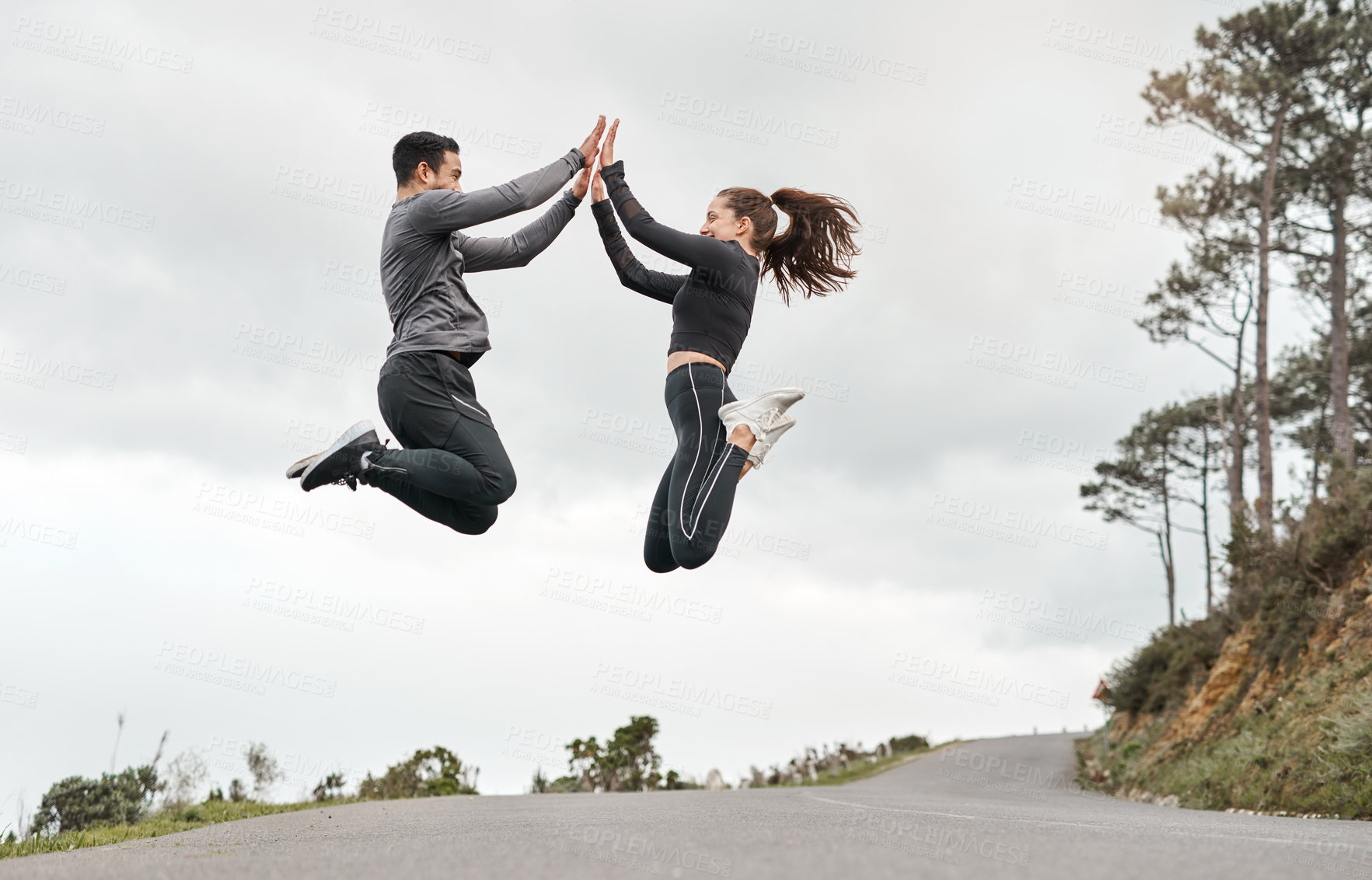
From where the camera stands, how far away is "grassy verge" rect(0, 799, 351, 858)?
4527mm

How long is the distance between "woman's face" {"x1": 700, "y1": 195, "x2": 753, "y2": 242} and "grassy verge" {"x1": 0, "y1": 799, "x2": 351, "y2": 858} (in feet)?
13.9

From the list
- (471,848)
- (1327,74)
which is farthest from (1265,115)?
(471,848)

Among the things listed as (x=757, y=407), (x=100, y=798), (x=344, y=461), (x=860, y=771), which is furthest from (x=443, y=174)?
(x=860, y=771)

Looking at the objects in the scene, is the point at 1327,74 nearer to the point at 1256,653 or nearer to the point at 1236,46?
the point at 1236,46

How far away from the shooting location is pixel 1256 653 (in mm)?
12555

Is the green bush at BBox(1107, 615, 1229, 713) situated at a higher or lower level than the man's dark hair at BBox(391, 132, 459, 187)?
lower

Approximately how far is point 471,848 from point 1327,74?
21554mm

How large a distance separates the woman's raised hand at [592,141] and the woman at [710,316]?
0.18 ft

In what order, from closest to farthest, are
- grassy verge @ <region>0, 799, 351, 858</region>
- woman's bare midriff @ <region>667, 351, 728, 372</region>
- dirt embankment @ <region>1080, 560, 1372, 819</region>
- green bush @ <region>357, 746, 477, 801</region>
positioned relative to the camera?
grassy verge @ <region>0, 799, 351, 858</region> → woman's bare midriff @ <region>667, 351, 728, 372</region> → dirt embankment @ <region>1080, 560, 1372, 819</region> → green bush @ <region>357, 746, 477, 801</region>

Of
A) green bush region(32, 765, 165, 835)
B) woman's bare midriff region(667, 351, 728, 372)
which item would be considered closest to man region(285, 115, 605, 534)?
woman's bare midriff region(667, 351, 728, 372)

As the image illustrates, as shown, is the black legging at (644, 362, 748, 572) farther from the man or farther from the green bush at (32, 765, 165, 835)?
the green bush at (32, 765, 165, 835)

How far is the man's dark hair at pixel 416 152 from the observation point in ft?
16.3

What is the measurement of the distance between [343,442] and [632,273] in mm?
1929

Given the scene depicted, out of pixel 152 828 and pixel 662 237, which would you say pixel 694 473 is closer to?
pixel 662 237
